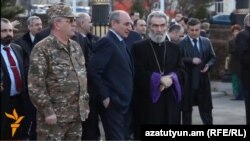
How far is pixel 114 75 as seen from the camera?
842cm

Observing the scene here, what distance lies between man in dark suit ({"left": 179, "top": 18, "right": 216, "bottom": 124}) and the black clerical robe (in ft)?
7.19

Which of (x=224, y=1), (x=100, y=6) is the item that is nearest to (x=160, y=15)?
(x=100, y=6)

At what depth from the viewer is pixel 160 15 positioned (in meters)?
8.49

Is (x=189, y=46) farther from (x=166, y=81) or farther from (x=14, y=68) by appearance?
Answer: (x=14, y=68)

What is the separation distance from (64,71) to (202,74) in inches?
181

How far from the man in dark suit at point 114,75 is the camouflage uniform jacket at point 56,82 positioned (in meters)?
1.27

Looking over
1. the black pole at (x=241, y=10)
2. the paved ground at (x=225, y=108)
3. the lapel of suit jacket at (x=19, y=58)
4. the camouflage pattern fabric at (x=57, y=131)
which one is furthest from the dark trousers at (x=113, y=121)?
the black pole at (x=241, y=10)

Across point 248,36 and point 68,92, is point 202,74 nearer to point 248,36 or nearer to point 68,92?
point 248,36

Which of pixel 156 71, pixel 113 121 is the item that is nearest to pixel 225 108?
pixel 156 71

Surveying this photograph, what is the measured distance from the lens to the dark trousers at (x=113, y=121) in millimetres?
8453

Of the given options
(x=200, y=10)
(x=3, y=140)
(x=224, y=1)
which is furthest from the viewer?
(x=224, y=1)

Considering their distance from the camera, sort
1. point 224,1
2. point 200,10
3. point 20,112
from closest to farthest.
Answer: point 20,112 → point 200,10 → point 224,1

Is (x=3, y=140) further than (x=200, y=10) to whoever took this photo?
No

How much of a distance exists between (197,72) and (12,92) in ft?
12.5
